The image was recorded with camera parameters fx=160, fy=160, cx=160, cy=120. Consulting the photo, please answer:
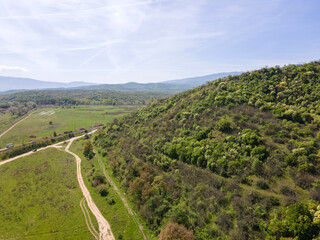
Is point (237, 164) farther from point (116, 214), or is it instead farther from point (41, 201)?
point (41, 201)

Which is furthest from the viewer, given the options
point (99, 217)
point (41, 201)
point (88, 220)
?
point (41, 201)

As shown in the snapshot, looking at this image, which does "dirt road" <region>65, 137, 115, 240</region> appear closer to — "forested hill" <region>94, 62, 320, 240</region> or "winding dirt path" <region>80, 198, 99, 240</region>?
"winding dirt path" <region>80, 198, 99, 240</region>

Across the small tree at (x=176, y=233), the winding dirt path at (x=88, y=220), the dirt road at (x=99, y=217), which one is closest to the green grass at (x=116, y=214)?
the dirt road at (x=99, y=217)

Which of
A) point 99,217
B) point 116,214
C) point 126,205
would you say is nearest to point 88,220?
point 99,217

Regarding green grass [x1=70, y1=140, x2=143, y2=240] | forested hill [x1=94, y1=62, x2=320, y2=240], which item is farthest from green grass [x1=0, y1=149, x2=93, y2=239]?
forested hill [x1=94, y1=62, x2=320, y2=240]

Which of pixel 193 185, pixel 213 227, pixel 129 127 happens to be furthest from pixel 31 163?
pixel 213 227

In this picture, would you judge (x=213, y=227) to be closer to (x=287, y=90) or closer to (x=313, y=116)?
(x=313, y=116)
